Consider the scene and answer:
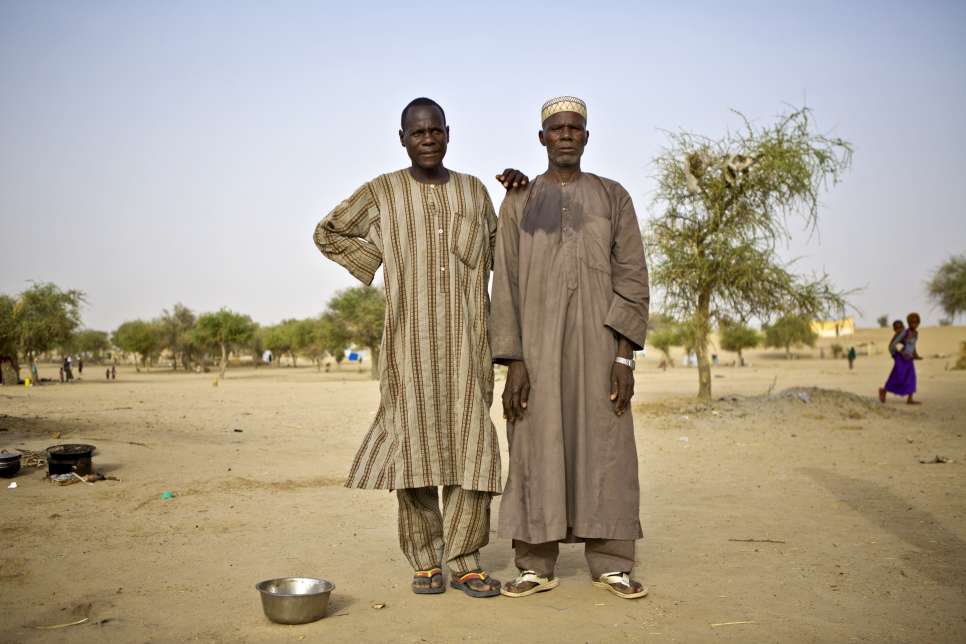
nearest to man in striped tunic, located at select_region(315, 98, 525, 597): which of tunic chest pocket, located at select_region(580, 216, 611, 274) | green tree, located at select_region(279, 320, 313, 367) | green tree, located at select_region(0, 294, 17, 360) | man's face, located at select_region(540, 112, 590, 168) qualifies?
man's face, located at select_region(540, 112, 590, 168)

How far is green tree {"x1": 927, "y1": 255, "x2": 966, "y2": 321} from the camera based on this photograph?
135 feet

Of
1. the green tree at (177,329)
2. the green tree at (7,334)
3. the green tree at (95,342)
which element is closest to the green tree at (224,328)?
the green tree at (177,329)

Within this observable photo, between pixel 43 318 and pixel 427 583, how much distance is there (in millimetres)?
37625

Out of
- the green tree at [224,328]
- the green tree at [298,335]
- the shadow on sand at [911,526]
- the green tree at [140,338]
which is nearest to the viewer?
the shadow on sand at [911,526]

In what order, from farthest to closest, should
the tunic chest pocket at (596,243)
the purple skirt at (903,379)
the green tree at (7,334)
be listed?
the green tree at (7,334), the purple skirt at (903,379), the tunic chest pocket at (596,243)

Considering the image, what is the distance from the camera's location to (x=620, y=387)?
12.7 feet

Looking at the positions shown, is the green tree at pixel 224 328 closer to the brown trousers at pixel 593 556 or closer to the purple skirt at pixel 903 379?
the purple skirt at pixel 903 379

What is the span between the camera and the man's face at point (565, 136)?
404 cm

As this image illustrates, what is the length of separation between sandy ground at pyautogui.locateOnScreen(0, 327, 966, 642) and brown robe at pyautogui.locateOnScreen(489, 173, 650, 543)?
437 mm

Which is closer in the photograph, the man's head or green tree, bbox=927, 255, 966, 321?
the man's head

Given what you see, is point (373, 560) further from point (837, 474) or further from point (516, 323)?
point (837, 474)

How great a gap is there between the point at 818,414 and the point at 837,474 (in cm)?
556

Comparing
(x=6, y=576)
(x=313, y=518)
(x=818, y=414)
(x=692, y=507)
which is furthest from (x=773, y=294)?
(x=6, y=576)

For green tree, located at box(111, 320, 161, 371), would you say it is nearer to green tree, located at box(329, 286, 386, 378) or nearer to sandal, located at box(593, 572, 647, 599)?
green tree, located at box(329, 286, 386, 378)
